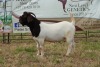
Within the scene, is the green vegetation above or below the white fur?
below

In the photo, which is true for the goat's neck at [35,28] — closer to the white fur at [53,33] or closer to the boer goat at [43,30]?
the boer goat at [43,30]

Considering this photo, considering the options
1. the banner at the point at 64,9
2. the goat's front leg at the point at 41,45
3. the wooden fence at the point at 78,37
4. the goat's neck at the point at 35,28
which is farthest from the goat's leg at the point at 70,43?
the wooden fence at the point at 78,37

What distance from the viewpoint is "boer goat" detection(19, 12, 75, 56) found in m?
10.9

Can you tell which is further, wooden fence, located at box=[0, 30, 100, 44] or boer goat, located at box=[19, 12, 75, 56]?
wooden fence, located at box=[0, 30, 100, 44]

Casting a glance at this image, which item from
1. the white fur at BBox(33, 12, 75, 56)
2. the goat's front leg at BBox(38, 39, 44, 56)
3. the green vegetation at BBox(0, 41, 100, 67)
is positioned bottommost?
the green vegetation at BBox(0, 41, 100, 67)

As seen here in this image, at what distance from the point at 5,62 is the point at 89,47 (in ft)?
12.7

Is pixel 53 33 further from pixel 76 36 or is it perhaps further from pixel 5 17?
pixel 76 36

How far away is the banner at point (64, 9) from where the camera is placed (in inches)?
552

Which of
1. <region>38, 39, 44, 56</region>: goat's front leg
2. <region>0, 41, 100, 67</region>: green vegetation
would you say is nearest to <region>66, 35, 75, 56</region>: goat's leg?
<region>0, 41, 100, 67</region>: green vegetation

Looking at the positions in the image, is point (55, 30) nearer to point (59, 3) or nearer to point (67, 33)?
point (67, 33)

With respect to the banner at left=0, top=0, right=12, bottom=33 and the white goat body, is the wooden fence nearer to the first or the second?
the banner at left=0, top=0, right=12, bottom=33

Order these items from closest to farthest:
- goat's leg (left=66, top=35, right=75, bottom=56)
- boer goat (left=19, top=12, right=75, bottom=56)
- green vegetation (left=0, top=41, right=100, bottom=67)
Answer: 1. green vegetation (left=0, top=41, right=100, bottom=67)
2. boer goat (left=19, top=12, right=75, bottom=56)
3. goat's leg (left=66, top=35, right=75, bottom=56)

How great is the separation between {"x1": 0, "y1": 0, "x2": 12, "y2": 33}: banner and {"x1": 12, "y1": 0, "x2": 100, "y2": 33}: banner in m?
0.18

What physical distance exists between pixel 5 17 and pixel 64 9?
233 centimetres
